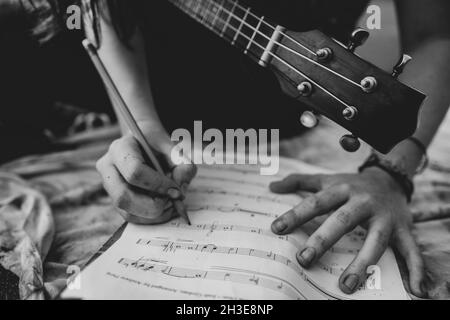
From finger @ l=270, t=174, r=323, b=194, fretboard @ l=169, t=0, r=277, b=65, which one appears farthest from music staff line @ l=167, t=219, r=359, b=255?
fretboard @ l=169, t=0, r=277, b=65

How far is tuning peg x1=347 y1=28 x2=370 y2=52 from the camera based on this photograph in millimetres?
513

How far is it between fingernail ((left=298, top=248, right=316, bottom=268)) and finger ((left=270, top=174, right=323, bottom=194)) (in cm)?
18

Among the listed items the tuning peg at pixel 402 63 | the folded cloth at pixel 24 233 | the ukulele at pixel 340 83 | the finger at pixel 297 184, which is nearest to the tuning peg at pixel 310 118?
the ukulele at pixel 340 83

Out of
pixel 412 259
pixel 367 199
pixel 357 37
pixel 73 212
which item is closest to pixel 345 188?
pixel 367 199

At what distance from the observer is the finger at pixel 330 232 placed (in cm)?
57

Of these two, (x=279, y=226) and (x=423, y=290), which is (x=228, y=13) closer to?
(x=279, y=226)

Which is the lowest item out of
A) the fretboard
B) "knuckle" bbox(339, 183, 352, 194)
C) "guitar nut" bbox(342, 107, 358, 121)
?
"knuckle" bbox(339, 183, 352, 194)

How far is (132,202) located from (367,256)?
34 centimetres

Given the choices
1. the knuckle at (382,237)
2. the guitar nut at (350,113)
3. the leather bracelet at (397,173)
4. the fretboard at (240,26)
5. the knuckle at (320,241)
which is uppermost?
the fretboard at (240,26)

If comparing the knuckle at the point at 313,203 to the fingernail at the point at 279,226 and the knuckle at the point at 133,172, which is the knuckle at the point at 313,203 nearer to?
the fingernail at the point at 279,226

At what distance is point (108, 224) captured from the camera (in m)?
0.75

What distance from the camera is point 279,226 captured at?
61cm

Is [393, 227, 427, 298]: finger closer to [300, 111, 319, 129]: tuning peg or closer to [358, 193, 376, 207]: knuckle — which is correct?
[358, 193, 376, 207]: knuckle

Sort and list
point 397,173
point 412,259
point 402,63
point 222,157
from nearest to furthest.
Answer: point 402,63
point 412,259
point 397,173
point 222,157
